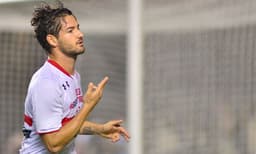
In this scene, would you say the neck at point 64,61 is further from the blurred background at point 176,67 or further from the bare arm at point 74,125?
the blurred background at point 176,67

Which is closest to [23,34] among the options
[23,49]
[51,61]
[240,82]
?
[23,49]

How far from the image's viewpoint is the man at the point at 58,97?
4.46 metres

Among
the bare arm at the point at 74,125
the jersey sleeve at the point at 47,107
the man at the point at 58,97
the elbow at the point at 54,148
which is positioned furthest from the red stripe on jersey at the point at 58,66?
the elbow at the point at 54,148

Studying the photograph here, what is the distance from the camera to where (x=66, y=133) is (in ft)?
14.6

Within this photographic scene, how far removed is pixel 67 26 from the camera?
185 inches

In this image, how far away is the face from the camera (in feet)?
15.3

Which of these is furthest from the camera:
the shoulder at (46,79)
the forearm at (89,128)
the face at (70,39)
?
the forearm at (89,128)

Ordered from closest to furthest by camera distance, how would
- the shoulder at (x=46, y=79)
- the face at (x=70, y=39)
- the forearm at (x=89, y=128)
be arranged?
the shoulder at (x=46, y=79) < the face at (x=70, y=39) < the forearm at (x=89, y=128)

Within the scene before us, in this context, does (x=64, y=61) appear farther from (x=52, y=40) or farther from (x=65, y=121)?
(x=65, y=121)

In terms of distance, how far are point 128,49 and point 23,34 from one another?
995mm

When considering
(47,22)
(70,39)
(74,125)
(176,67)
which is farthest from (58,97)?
(176,67)

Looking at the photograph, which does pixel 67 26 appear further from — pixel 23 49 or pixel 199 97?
pixel 23 49

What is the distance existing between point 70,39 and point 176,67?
2.17m

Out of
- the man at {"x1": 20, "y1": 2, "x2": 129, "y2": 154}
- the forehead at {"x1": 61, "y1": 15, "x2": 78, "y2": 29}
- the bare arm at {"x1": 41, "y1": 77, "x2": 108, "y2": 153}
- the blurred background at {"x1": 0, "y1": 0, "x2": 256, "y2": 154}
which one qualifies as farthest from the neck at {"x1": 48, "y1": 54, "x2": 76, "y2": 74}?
the blurred background at {"x1": 0, "y1": 0, "x2": 256, "y2": 154}
